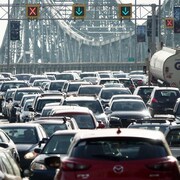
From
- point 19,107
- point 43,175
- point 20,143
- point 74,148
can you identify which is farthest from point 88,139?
point 19,107

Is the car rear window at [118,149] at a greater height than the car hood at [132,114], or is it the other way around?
the car rear window at [118,149]

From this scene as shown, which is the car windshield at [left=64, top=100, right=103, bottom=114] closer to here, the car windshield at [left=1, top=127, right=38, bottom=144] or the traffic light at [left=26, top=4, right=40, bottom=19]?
the car windshield at [left=1, top=127, right=38, bottom=144]

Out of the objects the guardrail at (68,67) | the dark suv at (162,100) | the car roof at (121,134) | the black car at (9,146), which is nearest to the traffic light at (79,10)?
the dark suv at (162,100)

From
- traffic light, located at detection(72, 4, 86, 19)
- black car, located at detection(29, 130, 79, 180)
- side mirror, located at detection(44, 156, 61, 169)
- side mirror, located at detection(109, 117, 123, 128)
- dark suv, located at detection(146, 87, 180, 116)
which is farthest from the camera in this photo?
traffic light, located at detection(72, 4, 86, 19)

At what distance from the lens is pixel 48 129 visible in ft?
90.8

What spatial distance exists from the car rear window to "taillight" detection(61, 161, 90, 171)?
14cm

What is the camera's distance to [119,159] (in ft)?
46.0

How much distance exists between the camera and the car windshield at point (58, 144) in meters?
21.1

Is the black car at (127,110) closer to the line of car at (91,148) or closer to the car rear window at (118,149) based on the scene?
the line of car at (91,148)

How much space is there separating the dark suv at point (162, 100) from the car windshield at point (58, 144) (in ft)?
71.7

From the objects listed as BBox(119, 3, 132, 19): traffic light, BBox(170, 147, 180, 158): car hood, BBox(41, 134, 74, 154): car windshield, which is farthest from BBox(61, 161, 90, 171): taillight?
BBox(119, 3, 132, 19): traffic light

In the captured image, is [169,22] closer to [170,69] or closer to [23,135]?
[170,69]

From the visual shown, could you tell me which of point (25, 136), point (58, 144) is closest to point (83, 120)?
point (25, 136)

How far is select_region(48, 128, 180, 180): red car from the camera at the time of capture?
45.7 ft
